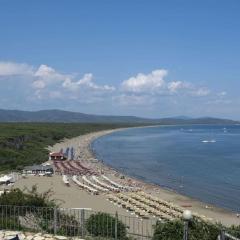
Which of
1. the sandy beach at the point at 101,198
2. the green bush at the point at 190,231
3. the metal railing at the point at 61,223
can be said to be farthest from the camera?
the sandy beach at the point at 101,198

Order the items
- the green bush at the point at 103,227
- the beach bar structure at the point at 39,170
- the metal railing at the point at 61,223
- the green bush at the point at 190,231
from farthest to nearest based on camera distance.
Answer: the beach bar structure at the point at 39,170, the green bush at the point at 103,227, the metal railing at the point at 61,223, the green bush at the point at 190,231

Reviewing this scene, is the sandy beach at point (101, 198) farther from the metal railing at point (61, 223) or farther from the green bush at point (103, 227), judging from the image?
the green bush at point (103, 227)

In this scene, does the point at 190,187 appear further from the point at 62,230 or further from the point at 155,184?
the point at 62,230

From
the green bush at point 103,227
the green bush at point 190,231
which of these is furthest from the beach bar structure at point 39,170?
the green bush at point 190,231

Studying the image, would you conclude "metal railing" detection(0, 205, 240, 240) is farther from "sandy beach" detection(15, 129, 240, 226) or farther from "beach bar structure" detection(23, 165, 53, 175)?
"beach bar structure" detection(23, 165, 53, 175)

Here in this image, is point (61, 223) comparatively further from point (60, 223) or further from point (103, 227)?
point (103, 227)

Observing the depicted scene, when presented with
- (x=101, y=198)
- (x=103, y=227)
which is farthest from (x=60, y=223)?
(x=101, y=198)

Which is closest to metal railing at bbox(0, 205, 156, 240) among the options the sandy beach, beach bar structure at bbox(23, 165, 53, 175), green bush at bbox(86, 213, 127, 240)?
green bush at bbox(86, 213, 127, 240)
